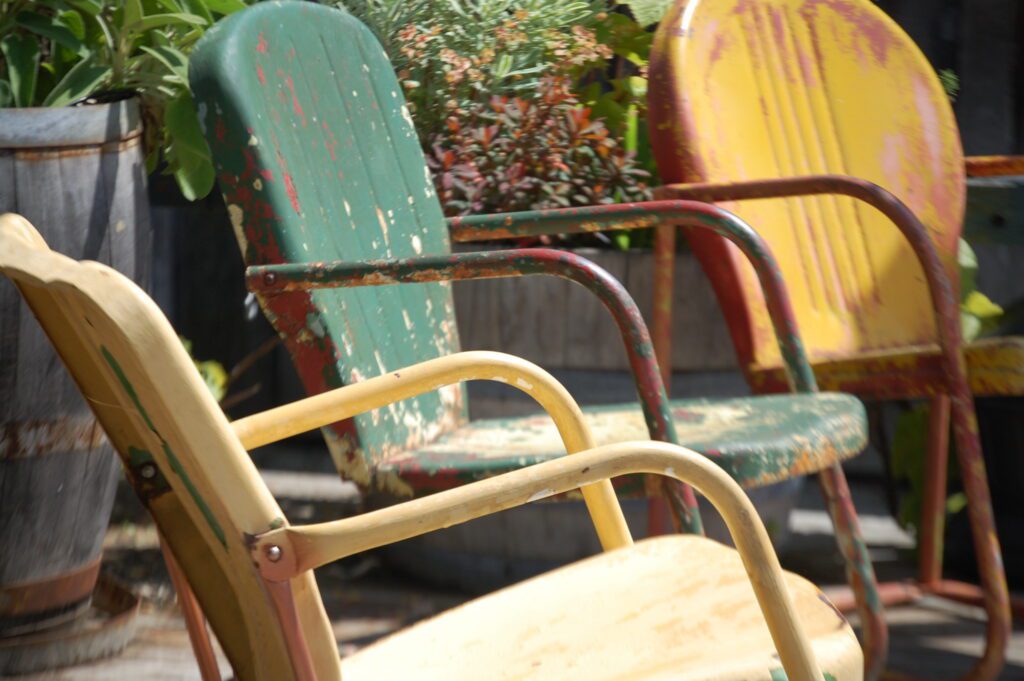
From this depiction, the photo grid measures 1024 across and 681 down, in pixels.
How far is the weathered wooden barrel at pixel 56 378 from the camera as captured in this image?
2004mm

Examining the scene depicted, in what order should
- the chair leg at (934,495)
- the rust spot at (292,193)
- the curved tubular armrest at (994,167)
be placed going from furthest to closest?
the curved tubular armrest at (994,167)
the chair leg at (934,495)
the rust spot at (292,193)

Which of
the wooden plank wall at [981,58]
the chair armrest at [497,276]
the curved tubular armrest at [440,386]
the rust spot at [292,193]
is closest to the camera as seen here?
the curved tubular armrest at [440,386]

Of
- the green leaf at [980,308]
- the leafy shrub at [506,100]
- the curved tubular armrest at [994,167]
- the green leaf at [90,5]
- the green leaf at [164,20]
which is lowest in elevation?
the green leaf at [980,308]

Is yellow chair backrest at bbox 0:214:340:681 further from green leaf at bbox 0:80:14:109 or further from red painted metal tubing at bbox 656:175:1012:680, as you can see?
red painted metal tubing at bbox 656:175:1012:680

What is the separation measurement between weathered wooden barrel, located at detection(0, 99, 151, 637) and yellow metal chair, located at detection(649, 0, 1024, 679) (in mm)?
910

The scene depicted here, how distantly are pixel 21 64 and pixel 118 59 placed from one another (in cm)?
18

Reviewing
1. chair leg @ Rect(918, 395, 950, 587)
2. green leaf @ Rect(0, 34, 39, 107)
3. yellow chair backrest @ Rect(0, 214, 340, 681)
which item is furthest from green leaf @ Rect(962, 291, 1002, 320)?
yellow chair backrest @ Rect(0, 214, 340, 681)

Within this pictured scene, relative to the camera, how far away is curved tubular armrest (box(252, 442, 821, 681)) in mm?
914

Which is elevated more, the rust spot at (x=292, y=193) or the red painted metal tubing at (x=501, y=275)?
the rust spot at (x=292, y=193)

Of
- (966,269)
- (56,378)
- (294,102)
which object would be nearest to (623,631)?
(294,102)

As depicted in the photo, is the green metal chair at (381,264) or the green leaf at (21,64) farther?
the green leaf at (21,64)

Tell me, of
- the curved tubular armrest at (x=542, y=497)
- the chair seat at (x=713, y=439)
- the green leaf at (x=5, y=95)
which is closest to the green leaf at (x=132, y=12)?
the green leaf at (x=5, y=95)

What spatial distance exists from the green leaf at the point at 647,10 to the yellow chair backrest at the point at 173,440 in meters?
1.93

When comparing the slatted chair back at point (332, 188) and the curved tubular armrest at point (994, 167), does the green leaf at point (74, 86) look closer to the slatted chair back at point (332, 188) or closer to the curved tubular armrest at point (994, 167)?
the slatted chair back at point (332, 188)
